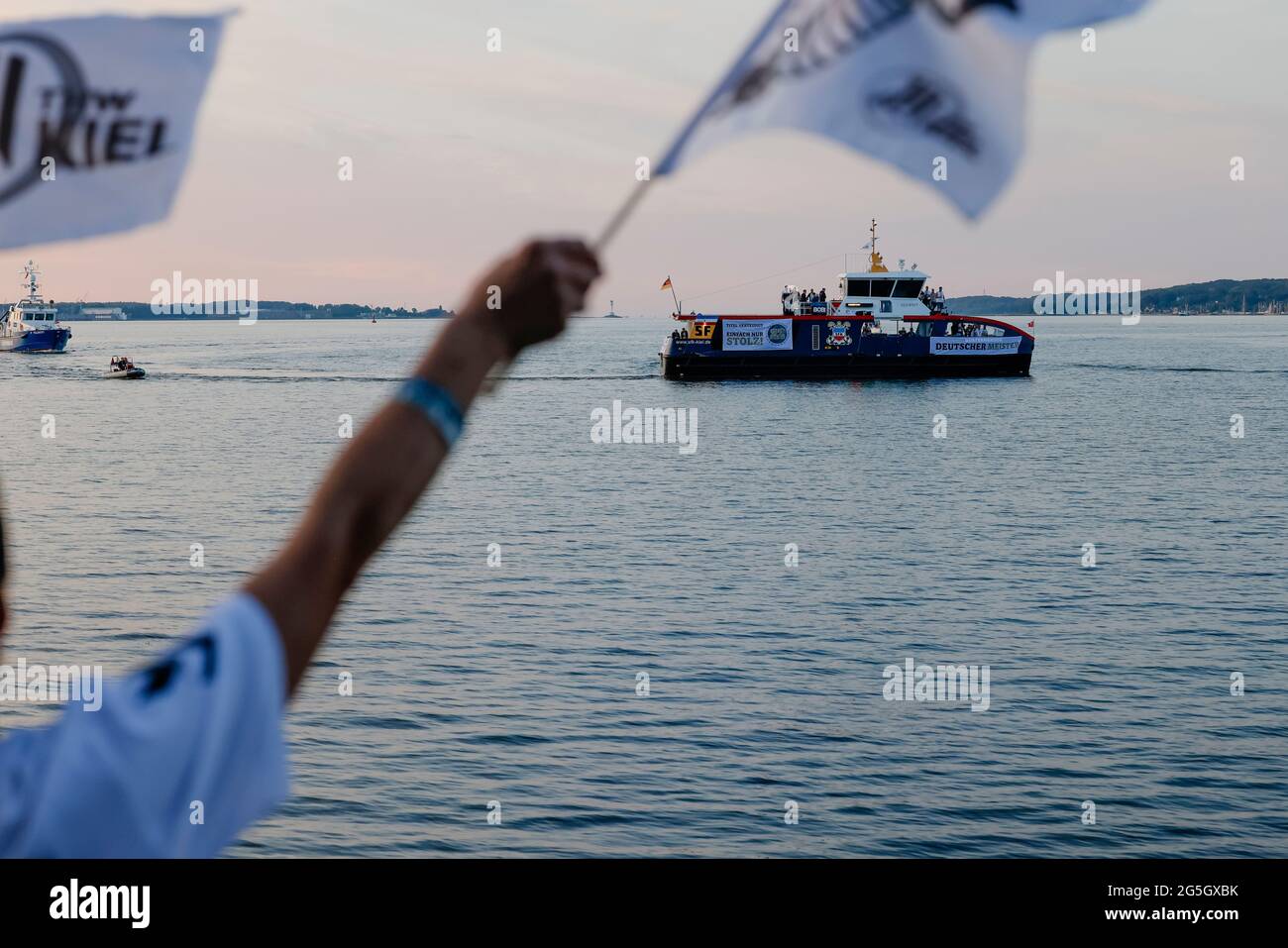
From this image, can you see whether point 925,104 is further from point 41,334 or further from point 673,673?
point 41,334

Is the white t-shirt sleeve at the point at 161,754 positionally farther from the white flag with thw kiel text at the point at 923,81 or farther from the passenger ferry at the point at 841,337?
the passenger ferry at the point at 841,337

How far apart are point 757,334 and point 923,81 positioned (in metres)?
75.2

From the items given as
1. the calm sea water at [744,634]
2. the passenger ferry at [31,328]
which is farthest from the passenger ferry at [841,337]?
the passenger ferry at [31,328]

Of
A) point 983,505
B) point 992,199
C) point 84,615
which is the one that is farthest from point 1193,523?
point 992,199

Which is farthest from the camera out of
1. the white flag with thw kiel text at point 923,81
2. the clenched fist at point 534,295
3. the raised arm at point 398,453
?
the white flag with thw kiel text at point 923,81

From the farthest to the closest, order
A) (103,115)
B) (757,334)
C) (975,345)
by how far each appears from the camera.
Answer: (975,345)
(757,334)
(103,115)

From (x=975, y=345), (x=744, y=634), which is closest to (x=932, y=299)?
(x=975, y=345)

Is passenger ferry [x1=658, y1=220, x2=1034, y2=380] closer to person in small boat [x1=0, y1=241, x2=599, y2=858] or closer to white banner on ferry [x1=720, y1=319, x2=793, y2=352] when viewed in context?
white banner on ferry [x1=720, y1=319, x2=793, y2=352]

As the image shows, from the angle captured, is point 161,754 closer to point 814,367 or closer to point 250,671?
point 250,671

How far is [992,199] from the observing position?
7.89 ft

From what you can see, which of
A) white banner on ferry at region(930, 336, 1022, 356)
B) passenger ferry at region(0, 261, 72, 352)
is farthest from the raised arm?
passenger ferry at region(0, 261, 72, 352)

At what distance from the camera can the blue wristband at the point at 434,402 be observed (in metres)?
1.51

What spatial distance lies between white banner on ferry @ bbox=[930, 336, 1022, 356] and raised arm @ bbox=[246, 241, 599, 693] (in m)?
79.2

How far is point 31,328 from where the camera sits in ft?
395
